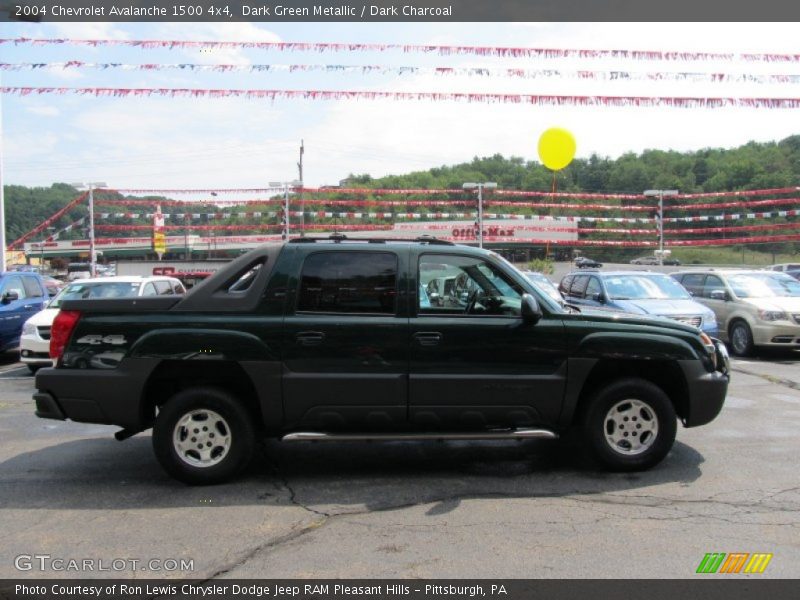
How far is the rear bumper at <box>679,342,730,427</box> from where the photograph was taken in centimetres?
530

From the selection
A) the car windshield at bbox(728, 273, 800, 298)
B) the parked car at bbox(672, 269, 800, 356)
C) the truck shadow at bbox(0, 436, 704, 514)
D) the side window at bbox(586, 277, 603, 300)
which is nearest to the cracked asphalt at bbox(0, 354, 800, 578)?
the truck shadow at bbox(0, 436, 704, 514)

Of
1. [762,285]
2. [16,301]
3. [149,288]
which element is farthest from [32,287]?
[762,285]

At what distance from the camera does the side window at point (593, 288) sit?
1213 centimetres

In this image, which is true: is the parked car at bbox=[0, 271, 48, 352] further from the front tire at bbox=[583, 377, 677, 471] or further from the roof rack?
the front tire at bbox=[583, 377, 677, 471]

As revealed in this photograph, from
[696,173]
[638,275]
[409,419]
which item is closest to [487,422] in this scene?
[409,419]

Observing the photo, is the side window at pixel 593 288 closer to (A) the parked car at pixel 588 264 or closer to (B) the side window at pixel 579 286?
(B) the side window at pixel 579 286

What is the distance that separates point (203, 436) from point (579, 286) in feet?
Result: 32.0

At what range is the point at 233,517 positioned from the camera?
4480mm

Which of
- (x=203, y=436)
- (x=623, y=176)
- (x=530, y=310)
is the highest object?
(x=623, y=176)

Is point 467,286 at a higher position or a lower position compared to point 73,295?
higher

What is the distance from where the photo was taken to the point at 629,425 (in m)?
5.32

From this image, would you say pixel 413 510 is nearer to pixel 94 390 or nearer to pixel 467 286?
pixel 467 286

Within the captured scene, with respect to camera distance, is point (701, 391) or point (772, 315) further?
point (772, 315)
